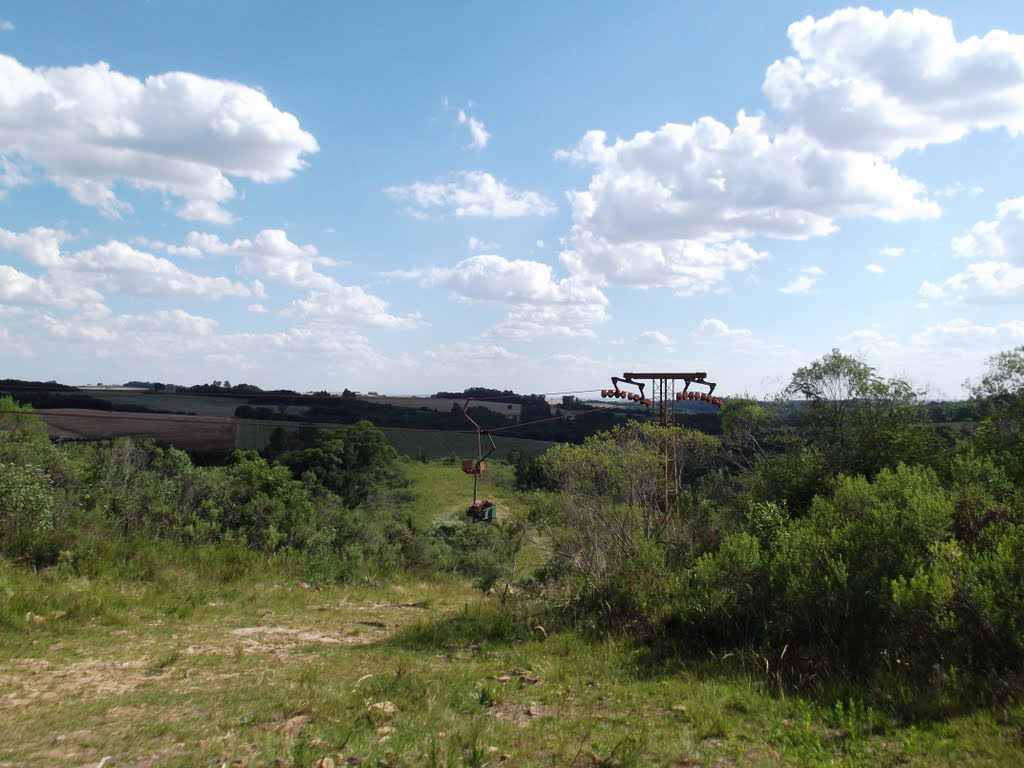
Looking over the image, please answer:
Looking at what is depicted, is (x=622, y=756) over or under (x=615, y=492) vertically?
under

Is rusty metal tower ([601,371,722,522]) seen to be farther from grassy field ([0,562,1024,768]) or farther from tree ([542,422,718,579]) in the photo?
grassy field ([0,562,1024,768])

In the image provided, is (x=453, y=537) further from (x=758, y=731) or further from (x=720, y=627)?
(x=758, y=731)

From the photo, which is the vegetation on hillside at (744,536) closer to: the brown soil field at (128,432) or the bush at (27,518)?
the bush at (27,518)

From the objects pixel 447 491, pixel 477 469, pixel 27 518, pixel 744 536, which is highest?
pixel 477 469

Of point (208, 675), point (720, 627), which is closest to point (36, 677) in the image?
point (208, 675)

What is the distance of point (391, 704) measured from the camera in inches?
225

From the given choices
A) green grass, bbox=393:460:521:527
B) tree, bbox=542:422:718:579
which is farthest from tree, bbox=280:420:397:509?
tree, bbox=542:422:718:579

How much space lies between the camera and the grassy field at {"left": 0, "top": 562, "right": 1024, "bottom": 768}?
4.62m

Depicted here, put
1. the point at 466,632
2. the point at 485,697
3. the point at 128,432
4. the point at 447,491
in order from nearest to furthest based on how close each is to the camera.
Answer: the point at 485,697, the point at 466,632, the point at 128,432, the point at 447,491

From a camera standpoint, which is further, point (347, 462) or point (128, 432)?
point (347, 462)

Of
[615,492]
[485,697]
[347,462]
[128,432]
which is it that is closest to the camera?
[485,697]

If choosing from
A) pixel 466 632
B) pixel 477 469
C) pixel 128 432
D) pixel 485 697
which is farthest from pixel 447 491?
pixel 485 697

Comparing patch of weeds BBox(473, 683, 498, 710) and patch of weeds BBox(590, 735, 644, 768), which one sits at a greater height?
patch of weeds BBox(590, 735, 644, 768)

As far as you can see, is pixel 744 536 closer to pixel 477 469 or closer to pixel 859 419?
pixel 477 469
